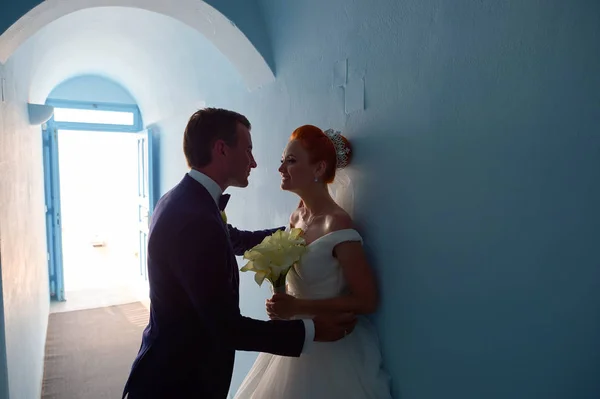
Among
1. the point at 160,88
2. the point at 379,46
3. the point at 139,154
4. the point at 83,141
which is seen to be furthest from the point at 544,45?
the point at 83,141

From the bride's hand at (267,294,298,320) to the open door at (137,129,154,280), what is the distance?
13.5ft

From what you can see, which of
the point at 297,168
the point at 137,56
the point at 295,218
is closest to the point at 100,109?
the point at 137,56

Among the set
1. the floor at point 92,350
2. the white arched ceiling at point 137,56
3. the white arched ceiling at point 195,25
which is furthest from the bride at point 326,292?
the floor at point 92,350

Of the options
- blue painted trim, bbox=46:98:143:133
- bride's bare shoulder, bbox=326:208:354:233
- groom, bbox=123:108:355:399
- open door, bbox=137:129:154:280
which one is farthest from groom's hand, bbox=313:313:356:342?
blue painted trim, bbox=46:98:143:133

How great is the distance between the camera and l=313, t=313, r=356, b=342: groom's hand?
136 cm

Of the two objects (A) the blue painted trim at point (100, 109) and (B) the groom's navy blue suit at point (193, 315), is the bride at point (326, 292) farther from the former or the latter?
(A) the blue painted trim at point (100, 109)

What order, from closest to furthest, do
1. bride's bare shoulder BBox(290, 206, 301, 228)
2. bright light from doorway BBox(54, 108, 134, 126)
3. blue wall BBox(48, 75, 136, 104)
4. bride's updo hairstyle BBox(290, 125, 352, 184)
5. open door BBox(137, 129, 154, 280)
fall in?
1. bride's updo hairstyle BBox(290, 125, 352, 184)
2. bride's bare shoulder BBox(290, 206, 301, 228)
3. open door BBox(137, 129, 154, 280)
4. blue wall BBox(48, 75, 136, 104)
5. bright light from doorway BBox(54, 108, 134, 126)

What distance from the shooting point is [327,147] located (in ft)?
4.86

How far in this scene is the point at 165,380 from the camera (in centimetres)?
138

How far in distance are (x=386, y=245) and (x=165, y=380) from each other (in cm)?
86

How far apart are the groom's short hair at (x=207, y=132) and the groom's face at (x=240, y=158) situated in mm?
21

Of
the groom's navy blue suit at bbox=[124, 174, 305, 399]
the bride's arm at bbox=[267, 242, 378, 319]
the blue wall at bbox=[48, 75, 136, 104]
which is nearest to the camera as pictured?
the groom's navy blue suit at bbox=[124, 174, 305, 399]

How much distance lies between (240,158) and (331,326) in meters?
0.68

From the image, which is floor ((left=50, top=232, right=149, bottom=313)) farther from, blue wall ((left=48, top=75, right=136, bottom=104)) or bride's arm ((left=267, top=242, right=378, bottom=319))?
bride's arm ((left=267, top=242, right=378, bottom=319))
